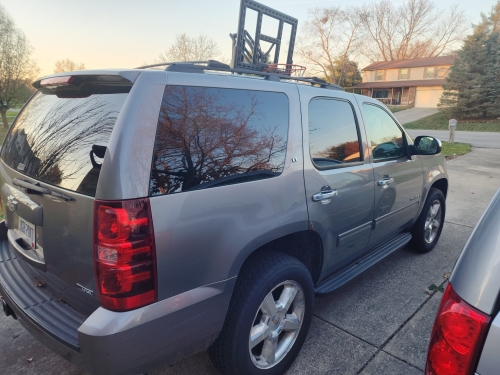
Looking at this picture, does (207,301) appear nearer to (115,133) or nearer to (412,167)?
(115,133)

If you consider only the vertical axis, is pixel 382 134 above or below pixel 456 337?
above

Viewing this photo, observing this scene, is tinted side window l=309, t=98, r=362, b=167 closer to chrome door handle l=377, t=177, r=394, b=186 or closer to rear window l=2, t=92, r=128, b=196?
chrome door handle l=377, t=177, r=394, b=186

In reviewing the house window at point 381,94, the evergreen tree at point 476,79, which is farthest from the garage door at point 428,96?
the evergreen tree at point 476,79

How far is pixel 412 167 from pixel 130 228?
2.99 meters

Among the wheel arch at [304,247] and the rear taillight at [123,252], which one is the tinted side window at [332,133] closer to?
the wheel arch at [304,247]

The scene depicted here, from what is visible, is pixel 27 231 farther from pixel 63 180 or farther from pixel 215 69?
pixel 215 69

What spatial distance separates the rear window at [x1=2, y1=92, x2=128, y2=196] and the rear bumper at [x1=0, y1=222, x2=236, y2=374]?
0.61m

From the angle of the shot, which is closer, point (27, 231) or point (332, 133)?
point (27, 231)

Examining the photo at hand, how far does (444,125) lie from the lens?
25.6m

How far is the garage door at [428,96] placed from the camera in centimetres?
3825

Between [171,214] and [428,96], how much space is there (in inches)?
1738

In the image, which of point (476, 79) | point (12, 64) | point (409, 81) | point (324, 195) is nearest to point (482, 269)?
point (324, 195)

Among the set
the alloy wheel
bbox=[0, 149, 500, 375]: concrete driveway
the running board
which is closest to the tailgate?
bbox=[0, 149, 500, 375]: concrete driveway

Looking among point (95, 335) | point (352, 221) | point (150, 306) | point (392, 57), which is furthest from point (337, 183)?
point (392, 57)
